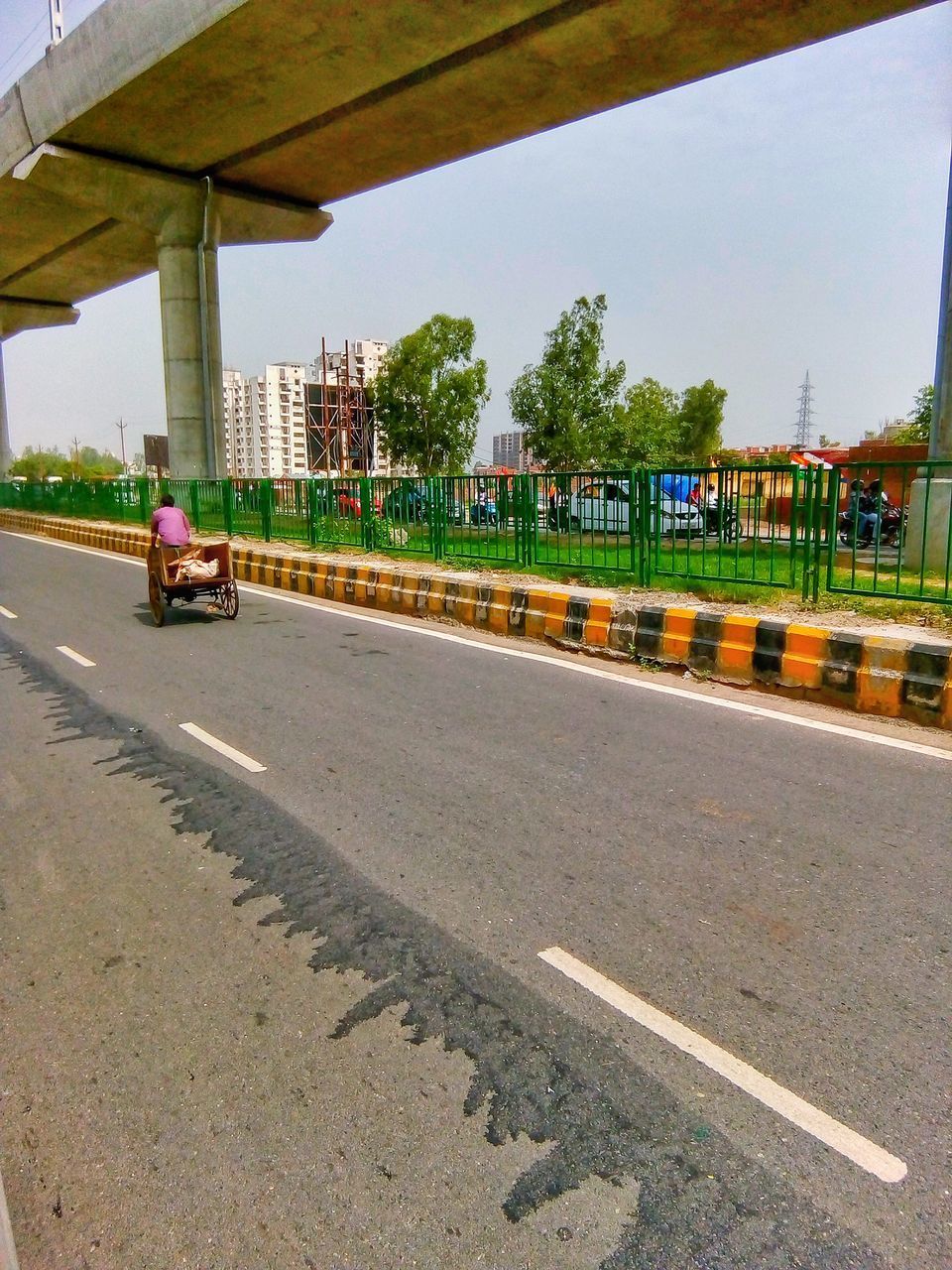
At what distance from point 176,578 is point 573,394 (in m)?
24.7

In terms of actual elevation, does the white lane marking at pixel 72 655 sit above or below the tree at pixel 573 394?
below

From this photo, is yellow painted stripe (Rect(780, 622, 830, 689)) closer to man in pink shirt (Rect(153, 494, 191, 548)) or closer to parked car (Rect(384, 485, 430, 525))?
parked car (Rect(384, 485, 430, 525))

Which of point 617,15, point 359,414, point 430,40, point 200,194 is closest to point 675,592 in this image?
point 617,15

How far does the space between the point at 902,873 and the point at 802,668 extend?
304 cm

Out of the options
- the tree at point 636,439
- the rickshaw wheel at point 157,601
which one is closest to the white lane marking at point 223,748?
the rickshaw wheel at point 157,601

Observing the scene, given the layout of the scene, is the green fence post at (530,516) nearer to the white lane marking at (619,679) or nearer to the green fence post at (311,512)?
the white lane marking at (619,679)

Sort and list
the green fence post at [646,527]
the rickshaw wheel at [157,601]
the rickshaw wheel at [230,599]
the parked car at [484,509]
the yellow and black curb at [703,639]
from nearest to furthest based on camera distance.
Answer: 1. the yellow and black curb at [703,639]
2. the green fence post at [646,527]
3. the rickshaw wheel at [157,601]
4. the rickshaw wheel at [230,599]
5. the parked car at [484,509]

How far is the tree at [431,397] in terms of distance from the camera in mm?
43062

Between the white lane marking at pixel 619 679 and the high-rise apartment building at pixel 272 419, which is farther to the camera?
the high-rise apartment building at pixel 272 419

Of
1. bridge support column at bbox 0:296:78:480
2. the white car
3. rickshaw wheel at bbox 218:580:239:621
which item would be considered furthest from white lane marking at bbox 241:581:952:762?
bridge support column at bbox 0:296:78:480

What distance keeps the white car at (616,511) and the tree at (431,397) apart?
35.7 m

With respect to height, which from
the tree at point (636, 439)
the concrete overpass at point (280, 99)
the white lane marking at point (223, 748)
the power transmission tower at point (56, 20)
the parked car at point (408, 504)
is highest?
the power transmission tower at point (56, 20)

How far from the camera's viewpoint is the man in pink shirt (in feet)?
32.6

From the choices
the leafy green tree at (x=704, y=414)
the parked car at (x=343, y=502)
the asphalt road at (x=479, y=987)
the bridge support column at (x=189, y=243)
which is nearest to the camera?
the asphalt road at (x=479, y=987)
